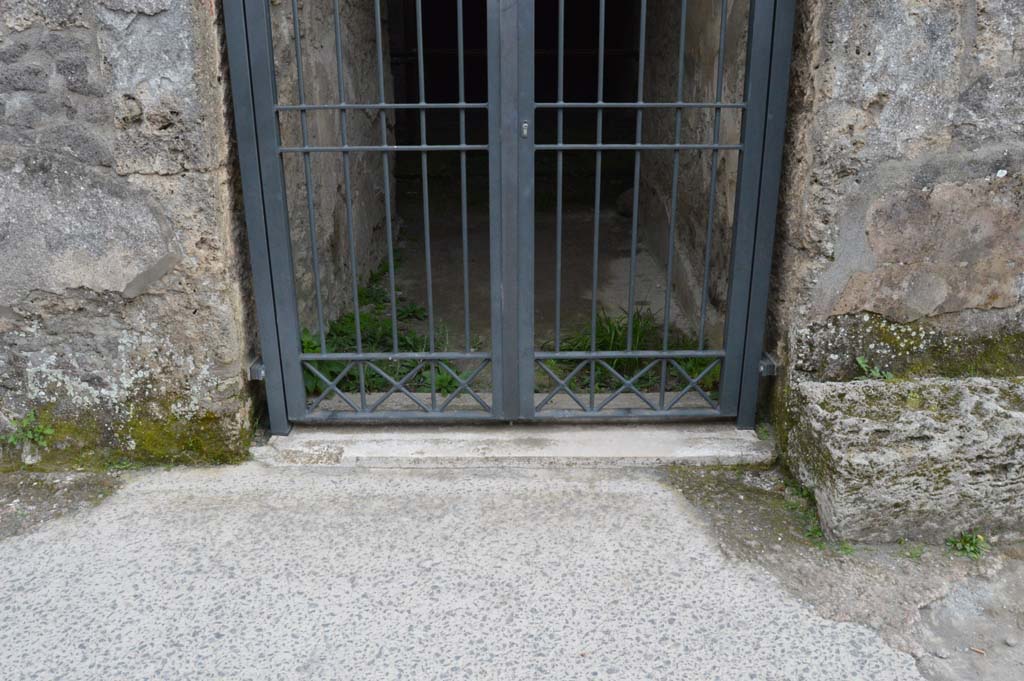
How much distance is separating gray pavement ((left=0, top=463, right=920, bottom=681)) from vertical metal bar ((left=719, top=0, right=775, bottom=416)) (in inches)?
22.5

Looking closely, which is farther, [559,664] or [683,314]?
[683,314]

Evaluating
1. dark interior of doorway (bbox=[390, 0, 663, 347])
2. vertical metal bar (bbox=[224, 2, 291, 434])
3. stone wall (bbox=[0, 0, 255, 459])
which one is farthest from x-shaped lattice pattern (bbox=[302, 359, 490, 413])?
dark interior of doorway (bbox=[390, 0, 663, 347])

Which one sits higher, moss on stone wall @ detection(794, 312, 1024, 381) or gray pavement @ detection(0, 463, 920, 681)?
moss on stone wall @ detection(794, 312, 1024, 381)

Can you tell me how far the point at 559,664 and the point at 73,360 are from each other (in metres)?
2.03

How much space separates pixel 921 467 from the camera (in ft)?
8.11

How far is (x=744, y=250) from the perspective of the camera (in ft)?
9.86

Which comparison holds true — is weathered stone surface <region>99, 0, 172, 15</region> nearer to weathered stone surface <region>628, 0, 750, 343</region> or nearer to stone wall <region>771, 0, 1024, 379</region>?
weathered stone surface <region>628, 0, 750, 343</region>

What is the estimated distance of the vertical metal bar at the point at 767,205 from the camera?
277 cm

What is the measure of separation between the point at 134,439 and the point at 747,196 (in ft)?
7.88

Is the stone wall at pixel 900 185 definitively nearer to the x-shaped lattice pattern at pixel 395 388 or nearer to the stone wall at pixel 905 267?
the stone wall at pixel 905 267

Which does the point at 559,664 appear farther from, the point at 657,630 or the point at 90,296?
the point at 90,296

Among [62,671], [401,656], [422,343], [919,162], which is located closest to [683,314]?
[422,343]

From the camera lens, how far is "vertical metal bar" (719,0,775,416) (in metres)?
2.78

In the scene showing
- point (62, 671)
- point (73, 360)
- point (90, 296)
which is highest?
point (90, 296)
